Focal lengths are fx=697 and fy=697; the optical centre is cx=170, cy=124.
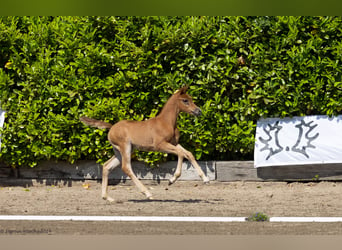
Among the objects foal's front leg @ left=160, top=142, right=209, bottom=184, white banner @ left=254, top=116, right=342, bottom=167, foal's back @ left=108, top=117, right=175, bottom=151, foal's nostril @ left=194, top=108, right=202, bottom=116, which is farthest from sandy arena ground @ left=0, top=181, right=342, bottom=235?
foal's nostril @ left=194, top=108, right=202, bottom=116

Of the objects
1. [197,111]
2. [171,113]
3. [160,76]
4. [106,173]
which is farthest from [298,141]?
[106,173]

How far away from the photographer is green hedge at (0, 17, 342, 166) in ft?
35.9

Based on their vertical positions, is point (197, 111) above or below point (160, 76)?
below

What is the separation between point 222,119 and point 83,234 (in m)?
4.72

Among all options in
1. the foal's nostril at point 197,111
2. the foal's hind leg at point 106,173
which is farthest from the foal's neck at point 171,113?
the foal's hind leg at point 106,173

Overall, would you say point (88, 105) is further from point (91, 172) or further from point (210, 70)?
point (210, 70)

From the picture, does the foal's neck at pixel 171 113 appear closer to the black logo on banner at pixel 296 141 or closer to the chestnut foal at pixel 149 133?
the chestnut foal at pixel 149 133

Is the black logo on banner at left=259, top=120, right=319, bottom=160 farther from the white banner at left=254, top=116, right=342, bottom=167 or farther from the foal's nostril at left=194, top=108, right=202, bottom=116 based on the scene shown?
the foal's nostril at left=194, top=108, right=202, bottom=116

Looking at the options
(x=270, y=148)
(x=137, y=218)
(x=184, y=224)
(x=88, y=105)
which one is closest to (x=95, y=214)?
(x=137, y=218)

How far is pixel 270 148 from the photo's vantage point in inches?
439

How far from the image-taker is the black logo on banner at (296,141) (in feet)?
36.5

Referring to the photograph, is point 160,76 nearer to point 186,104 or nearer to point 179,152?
point 186,104

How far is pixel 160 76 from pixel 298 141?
2.44 m

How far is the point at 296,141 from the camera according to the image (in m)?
11.1
